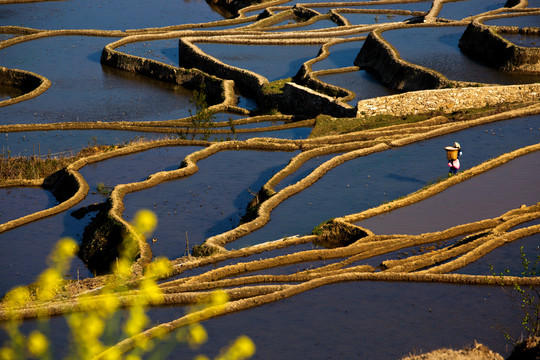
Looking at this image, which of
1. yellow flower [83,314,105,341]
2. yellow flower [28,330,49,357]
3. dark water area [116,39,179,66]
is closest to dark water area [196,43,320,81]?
dark water area [116,39,179,66]

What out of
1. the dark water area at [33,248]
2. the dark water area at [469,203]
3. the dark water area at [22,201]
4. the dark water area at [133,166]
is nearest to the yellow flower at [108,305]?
the dark water area at [33,248]

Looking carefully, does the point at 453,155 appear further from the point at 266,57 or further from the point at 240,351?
the point at 266,57

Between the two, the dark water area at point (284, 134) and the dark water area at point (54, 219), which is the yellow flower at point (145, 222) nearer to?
the dark water area at point (54, 219)

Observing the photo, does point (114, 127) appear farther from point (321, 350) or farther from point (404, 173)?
point (321, 350)

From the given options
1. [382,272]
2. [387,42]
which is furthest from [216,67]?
[382,272]

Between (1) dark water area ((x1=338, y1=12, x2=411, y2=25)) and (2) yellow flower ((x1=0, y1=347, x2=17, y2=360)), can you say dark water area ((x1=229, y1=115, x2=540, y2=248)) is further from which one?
(1) dark water area ((x1=338, y1=12, x2=411, y2=25))
